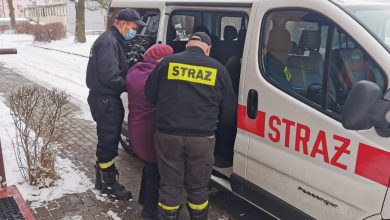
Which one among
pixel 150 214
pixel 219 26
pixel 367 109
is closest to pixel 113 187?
pixel 150 214

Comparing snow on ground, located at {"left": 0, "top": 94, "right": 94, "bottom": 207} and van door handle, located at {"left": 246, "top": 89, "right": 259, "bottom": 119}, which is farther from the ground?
van door handle, located at {"left": 246, "top": 89, "right": 259, "bottom": 119}

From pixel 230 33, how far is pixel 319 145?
8.68 ft

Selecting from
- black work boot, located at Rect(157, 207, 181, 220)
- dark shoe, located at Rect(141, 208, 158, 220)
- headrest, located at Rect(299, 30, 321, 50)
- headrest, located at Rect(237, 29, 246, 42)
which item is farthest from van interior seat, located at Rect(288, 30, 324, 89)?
dark shoe, located at Rect(141, 208, 158, 220)

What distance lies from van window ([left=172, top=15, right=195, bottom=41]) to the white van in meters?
0.93

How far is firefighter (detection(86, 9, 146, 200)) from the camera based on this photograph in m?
3.62

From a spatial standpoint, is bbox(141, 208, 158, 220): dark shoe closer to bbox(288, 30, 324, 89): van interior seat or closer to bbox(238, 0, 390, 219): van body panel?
bbox(238, 0, 390, 219): van body panel

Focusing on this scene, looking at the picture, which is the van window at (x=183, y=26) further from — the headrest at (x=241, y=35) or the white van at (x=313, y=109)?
the white van at (x=313, y=109)

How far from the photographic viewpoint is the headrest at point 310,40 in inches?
109

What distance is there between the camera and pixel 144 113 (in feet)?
11.2

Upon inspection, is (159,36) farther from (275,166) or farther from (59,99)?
(275,166)

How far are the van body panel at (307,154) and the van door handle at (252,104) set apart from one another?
0.05m

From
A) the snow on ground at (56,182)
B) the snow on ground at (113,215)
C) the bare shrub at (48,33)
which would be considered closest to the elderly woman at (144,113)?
the snow on ground at (113,215)

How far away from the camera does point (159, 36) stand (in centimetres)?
430

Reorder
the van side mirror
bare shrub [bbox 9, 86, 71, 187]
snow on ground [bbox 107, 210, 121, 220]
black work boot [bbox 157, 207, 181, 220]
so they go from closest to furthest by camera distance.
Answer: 1. the van side mirror
2. black work boot [bbox 157, 207, 181, 220]
3. snow on ground [bbox 107, 210, 121, 220]
4. bare shrub [bbox 9, 86, 71, 187]
